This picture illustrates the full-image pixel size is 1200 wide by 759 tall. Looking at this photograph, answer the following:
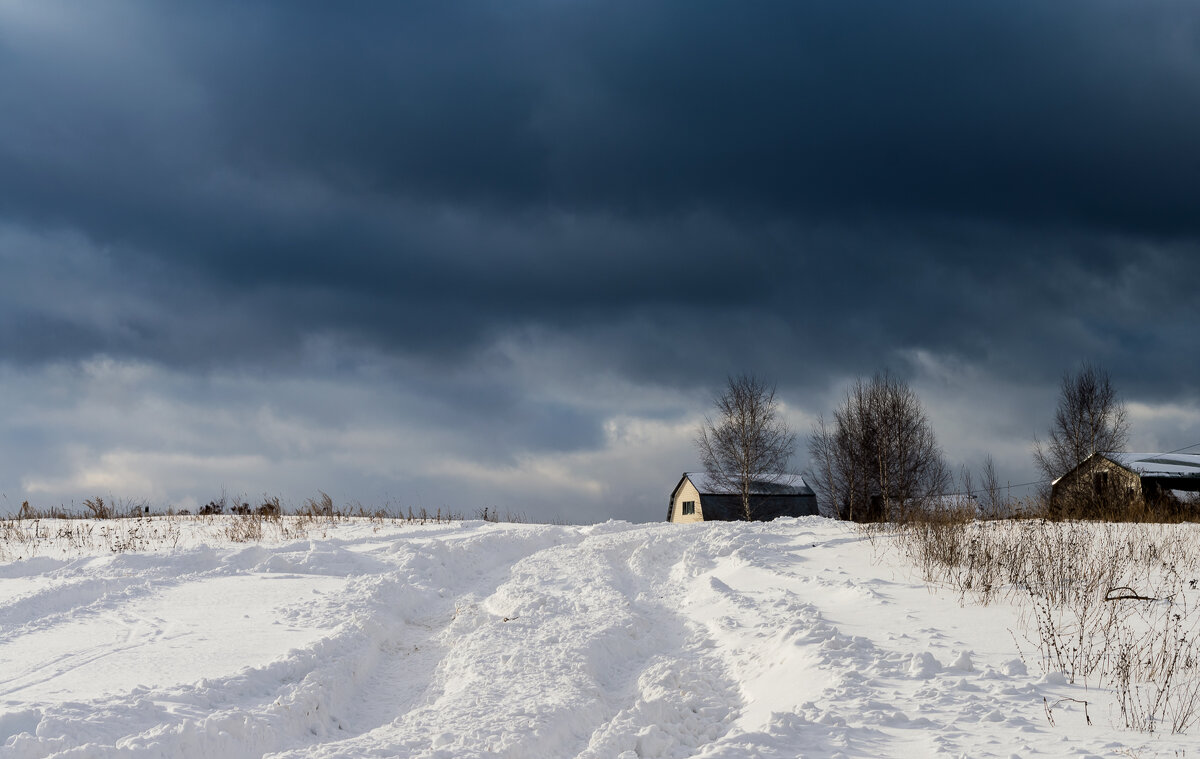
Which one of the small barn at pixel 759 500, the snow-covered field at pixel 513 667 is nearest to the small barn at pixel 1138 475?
the small barn at pixel 759 500

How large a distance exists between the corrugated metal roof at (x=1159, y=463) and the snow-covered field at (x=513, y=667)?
29152mm

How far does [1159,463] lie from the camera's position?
1378 inches

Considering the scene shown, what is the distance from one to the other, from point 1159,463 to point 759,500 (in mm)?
18641

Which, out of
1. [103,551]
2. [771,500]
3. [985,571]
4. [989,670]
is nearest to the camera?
[989,670]

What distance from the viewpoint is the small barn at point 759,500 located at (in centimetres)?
4253

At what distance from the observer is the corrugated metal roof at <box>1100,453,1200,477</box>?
111 ft

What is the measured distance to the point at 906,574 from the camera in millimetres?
11820

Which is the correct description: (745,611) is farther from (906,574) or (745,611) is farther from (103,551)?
(103,551)

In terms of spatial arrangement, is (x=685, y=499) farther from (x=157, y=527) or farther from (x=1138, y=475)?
(x=157, y=527)

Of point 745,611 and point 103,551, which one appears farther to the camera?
point 103,551

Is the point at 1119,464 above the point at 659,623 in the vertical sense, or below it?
above

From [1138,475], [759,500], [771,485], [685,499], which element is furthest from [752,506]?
[1138,475]

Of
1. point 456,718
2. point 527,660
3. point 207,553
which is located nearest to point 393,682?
point 527,660

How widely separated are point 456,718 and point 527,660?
1.47 m
